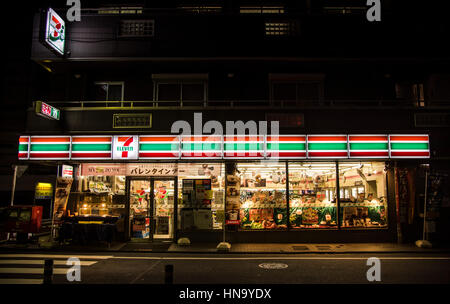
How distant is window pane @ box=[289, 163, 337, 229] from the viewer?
14.2m

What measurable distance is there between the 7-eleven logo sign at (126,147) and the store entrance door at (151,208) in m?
1.30

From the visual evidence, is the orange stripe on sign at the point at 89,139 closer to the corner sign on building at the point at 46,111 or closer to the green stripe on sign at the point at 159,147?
the corner sign on building at the point at 46,111

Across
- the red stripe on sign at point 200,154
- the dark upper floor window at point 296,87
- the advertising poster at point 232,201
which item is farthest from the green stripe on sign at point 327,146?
the red stripe on sign at point 200,154

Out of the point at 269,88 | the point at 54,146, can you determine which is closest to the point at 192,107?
the point at 269,88

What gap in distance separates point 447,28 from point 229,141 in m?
12.0

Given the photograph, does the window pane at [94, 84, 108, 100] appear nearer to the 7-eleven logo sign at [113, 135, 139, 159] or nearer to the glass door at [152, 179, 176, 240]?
the 7-eleven logo sign at [113, 135, 139, 159]

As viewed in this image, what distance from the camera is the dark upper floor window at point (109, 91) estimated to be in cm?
1592

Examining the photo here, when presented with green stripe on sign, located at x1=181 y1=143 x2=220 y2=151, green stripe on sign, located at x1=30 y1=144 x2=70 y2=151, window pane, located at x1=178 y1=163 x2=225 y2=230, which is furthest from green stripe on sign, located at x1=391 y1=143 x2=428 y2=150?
green stripe on sign, located at x1=30 y1=144 x2=70 y2=151

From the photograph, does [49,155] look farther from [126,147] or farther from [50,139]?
[126,147]

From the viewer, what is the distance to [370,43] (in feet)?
49.3

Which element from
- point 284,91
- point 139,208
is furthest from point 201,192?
point 284,91

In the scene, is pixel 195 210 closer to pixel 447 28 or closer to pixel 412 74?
pixel 412 74

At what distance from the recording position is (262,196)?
47.5 feet

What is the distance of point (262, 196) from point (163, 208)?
4.58 m
